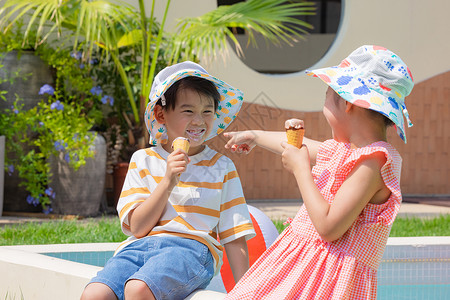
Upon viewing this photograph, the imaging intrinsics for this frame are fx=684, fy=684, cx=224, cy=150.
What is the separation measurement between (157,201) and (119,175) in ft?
14.6

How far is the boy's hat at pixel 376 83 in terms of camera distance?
1.96m

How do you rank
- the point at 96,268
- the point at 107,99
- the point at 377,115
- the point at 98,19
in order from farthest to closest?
1. the point at 107,99
2. the point at 98,19
3. the point at 96,268
4. the point at 377,115

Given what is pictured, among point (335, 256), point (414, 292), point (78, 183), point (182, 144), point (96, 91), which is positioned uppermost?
point (96, 91)

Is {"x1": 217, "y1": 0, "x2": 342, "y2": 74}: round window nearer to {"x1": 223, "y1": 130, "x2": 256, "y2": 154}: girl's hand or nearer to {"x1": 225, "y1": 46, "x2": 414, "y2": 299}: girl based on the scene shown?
{"x1": 223, "y1": 130, "x2": 256, "y2": 154}: girl's hand

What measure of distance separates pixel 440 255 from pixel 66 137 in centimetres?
360

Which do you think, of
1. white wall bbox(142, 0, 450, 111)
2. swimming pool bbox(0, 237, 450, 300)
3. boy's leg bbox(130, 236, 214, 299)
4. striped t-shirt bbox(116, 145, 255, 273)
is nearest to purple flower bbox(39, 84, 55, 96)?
white wall bbox(142, 0, 450, 111)

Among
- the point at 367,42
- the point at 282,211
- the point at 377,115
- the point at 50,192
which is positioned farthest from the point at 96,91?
the point at 377,115

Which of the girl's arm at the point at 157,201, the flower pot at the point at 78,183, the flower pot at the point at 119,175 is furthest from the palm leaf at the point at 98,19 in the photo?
the girl's arm at the point at 157,201

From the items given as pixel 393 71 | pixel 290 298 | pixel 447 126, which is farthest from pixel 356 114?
pixel 447 126

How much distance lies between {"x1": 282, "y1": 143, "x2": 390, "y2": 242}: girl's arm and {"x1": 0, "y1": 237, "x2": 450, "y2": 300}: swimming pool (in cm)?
97

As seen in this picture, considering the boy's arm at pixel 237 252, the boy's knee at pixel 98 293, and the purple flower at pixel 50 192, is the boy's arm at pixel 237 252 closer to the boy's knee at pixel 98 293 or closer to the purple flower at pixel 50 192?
the boy's knee at pixel 98 293

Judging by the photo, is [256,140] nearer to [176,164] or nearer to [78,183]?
[176,164]

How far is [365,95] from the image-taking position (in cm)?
196

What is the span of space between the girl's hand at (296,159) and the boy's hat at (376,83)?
8.5 inches
